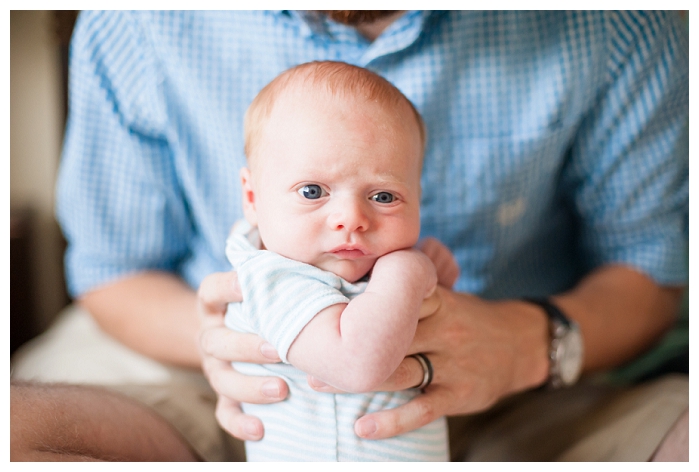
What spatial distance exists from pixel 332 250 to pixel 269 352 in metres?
0.16

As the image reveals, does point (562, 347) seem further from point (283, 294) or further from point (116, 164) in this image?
point (116, 164)

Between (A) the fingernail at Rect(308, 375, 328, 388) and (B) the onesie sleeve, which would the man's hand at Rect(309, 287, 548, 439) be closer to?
(A) the fingernail at Rect(308, 375, 328, 388)

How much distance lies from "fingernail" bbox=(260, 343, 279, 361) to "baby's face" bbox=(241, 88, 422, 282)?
0.13m

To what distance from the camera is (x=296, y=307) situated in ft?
2.27

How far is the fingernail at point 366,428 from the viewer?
77 cm

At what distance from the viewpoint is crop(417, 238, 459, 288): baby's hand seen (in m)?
0.90

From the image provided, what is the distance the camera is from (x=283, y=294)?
2.32ft

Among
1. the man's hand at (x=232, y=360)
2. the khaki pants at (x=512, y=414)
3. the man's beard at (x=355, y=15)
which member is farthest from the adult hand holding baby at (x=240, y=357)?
the man's beard at (x=355, y=15)

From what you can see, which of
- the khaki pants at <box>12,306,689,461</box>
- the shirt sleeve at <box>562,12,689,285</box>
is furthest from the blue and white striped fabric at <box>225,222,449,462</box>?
the shirt sleeve at <box>562,12,689,285</box>

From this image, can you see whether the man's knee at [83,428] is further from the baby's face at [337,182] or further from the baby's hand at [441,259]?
the baby's hand at [441,259]

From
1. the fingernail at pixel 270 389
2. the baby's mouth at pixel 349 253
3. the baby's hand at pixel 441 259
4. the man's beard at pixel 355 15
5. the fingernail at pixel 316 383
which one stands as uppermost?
the man's beard at pixel 355 15

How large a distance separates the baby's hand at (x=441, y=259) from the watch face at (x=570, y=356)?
12.2 inches
